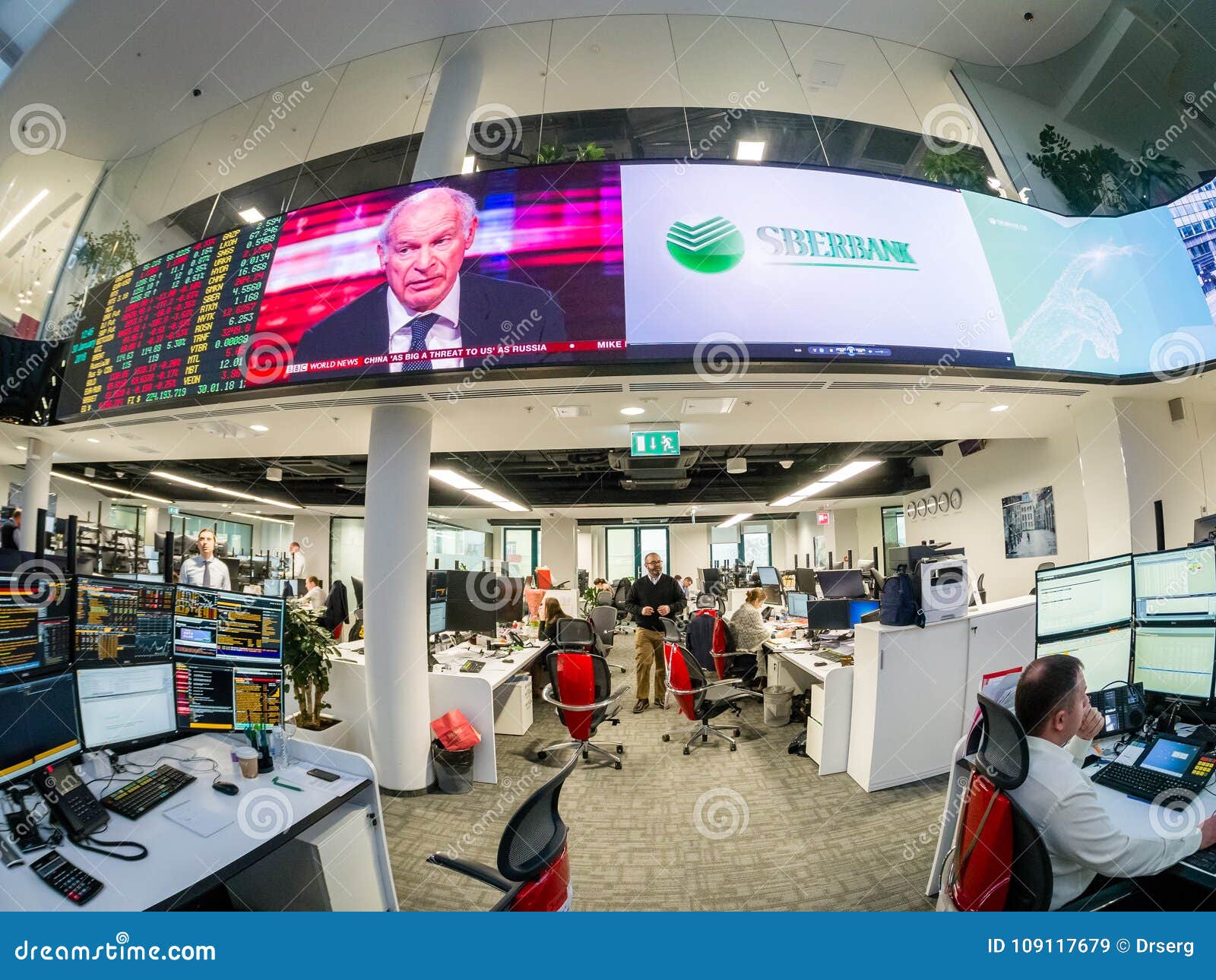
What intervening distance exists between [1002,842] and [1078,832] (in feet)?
0.72

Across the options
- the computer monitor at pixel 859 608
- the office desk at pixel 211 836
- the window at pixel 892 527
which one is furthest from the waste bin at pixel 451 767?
the window at pixel 892 527

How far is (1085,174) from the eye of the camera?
4.01 meters

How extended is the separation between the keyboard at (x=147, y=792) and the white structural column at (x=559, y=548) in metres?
11.0

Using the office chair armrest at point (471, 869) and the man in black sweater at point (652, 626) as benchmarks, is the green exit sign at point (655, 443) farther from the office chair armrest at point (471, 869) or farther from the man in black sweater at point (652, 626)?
the office chair armrest at point (471, 869)

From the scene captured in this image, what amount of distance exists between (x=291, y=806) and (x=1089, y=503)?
19.1 feet

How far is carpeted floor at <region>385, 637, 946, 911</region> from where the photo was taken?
227 cm

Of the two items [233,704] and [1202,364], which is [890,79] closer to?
[1202,364]

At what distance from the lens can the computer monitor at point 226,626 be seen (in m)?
1.83

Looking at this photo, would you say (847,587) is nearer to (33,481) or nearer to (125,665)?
(125,665)

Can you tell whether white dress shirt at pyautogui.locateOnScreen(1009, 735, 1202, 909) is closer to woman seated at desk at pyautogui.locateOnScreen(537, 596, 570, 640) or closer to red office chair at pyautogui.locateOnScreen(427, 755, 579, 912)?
red office chair at pyautogui.locateOnScreen(427, 755, 579, 912)

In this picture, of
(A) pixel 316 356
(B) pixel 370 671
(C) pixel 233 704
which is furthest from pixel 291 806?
(A) pixel 316 356

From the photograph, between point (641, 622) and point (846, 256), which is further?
point (641, 622)

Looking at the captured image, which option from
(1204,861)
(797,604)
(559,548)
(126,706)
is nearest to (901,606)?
(1204,861)

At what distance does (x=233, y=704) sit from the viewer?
1868mm
